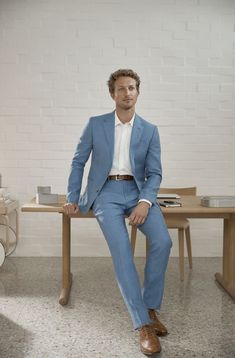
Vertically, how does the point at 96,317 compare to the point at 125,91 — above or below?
below

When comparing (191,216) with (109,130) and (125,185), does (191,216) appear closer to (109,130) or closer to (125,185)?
(125,185)

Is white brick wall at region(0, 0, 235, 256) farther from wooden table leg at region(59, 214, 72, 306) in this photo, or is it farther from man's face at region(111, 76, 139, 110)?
man's face at region(111, 76, 139, 110)

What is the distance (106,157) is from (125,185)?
0.21m

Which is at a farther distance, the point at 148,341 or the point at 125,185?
the point at 125,185

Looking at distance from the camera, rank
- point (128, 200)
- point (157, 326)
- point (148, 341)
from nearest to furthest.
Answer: point (148, 341) < point (157, 326) < point (128, 200)

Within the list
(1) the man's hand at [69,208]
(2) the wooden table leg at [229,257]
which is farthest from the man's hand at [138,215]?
(2) the wooden table leg at [229,257]

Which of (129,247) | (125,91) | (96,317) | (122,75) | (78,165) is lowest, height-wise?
(96,317)

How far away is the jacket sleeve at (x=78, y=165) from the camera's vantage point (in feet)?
9.74

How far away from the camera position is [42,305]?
3039mm

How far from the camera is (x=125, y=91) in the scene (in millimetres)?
2838

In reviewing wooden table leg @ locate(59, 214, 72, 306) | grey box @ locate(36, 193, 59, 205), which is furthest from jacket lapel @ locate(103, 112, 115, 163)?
wooden table leg @ locate(59, 214, 72, 306)

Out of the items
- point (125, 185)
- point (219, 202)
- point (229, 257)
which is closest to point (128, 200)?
point (125, 185)

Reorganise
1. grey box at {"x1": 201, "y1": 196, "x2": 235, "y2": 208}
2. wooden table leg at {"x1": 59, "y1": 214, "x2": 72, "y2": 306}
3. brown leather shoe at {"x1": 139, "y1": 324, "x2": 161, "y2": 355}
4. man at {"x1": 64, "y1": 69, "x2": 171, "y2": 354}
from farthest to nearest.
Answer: wooden table leg at {"x1": 59, "y1": 214, "x2": 72, "y2": 306} → grey box at {"x1": 201, "y1": 196, "x2": 235, "y2": 208} → man at {"x1": 64, "y1": 69, "x2": 171, "y2": 354} → brown leather shoe at {"x1": 139, "y1": 324, "x2": 161, "y2": 355}

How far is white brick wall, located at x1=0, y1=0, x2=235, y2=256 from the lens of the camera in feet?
14.6
